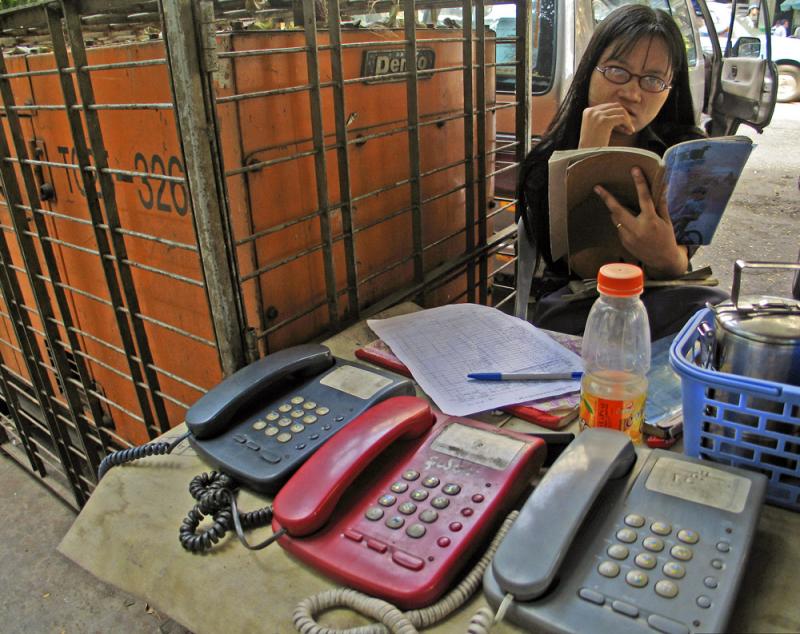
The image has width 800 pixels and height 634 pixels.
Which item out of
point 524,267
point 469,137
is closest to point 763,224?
point 524,267

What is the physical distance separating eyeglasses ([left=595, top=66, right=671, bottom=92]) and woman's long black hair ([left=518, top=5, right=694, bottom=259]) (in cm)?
3

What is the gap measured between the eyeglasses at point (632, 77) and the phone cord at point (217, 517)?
1.14m

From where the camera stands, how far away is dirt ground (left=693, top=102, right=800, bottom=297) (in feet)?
11.1

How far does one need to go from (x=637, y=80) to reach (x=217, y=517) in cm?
120

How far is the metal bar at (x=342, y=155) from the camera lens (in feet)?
3.43

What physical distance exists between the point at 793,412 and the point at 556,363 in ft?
1.34

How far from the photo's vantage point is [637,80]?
1332 millimetres

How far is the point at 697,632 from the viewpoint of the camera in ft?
1.59

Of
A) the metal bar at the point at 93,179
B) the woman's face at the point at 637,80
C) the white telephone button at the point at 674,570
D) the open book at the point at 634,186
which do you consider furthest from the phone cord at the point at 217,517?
the woman's face at the point at 637,80

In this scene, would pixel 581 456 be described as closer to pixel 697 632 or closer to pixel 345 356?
pixel 697 632

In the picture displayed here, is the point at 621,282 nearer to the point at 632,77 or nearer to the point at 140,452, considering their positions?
the point at 140,452

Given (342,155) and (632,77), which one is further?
(632,77)

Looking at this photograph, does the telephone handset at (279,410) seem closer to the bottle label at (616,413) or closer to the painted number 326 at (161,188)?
the bottle label at (616,413)

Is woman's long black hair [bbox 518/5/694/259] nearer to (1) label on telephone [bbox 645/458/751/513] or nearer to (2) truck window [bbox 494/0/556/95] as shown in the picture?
(1) label on telephone [bbox 645/458/751/513]
